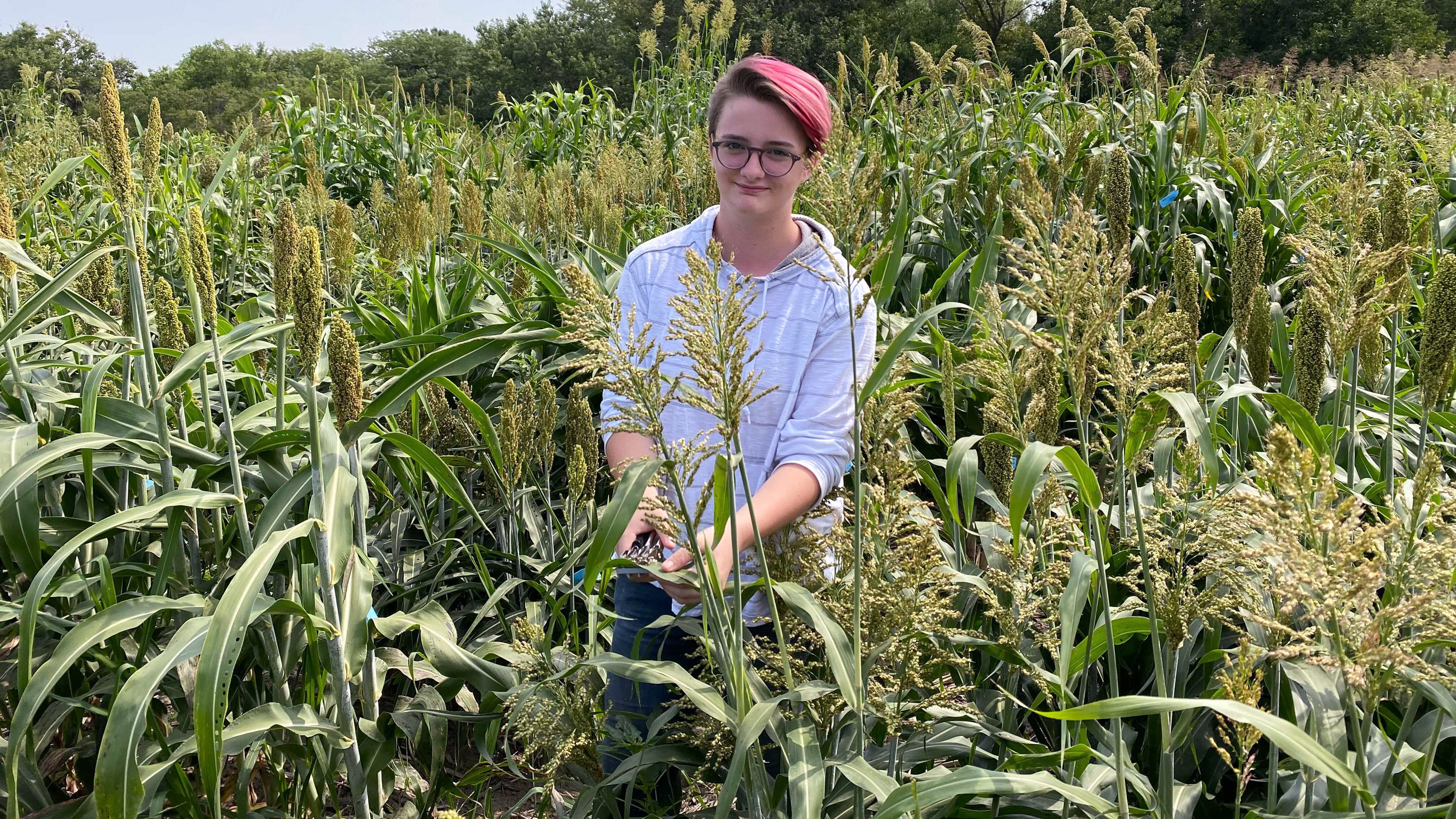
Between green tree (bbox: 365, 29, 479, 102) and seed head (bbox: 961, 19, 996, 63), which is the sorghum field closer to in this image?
seed head (bbox: 961, 19, 996, 63)

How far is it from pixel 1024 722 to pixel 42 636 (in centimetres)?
205

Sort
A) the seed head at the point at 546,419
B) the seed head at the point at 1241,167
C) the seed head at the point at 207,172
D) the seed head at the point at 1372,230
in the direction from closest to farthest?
1. the seed head at the point at 1372,230
2. the seed head at the point at 546,419
3. the seed head at the point at 1241,167
4. the seed head at the point at 207,172

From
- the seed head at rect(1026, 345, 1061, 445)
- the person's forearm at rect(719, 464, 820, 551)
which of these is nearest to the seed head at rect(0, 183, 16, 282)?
the person's forearm at rect(719, 464, 820, 551)

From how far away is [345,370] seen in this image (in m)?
1.51

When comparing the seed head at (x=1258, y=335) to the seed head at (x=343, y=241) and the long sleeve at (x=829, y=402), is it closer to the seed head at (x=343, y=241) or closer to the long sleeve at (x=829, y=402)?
the long sleeve at (x=829, y=402)

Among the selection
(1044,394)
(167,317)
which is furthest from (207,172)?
(1044,394)

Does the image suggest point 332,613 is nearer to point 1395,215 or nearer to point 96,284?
point 96,284

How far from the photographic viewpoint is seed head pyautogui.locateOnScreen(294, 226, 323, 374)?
1430 millimetres

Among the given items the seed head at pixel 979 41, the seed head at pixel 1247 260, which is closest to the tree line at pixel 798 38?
the seed head at pixel 979 41

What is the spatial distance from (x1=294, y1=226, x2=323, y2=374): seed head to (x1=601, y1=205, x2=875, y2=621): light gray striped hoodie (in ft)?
2.08

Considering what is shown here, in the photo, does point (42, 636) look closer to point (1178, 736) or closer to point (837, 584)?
point (837, 584)

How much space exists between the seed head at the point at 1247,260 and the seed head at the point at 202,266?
1659mm

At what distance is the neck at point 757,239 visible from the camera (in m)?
2.20

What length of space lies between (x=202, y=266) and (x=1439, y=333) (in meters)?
1.85
